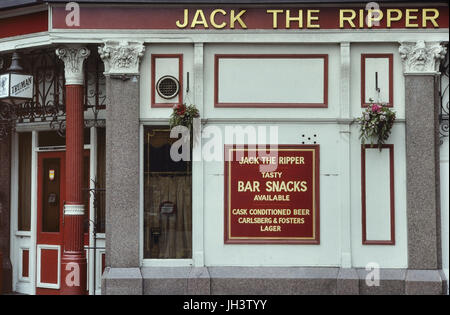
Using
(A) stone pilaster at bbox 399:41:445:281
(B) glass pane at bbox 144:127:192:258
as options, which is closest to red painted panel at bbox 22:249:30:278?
(B) glass pane at bbox 144:127:192:258

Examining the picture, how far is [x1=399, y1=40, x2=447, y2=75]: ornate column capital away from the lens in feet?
36.8

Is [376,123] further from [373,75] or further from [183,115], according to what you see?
[183,115]

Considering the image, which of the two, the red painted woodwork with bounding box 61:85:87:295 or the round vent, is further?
the red painted woodwork with bounding box 61:85:87:295

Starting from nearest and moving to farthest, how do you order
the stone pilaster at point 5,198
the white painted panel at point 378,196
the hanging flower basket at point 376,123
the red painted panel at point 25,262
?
the hanging flower basket at point 376,123, the white painted panel at point 378,196, the red painted panel at point 25,262, the stone pilaster at point 5,198

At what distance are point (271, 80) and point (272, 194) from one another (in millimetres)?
1744

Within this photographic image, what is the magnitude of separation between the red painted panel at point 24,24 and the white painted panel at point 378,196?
5.45 metres

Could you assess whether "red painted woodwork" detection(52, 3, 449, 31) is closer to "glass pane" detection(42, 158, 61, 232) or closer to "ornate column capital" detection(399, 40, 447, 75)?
"ornate column capital" detection(399, 40, 447, 75)

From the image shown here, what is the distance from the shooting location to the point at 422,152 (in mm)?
11203

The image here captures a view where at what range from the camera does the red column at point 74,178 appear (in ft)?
38.6

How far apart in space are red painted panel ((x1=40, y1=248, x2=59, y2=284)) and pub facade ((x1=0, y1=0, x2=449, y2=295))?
6.83 ft

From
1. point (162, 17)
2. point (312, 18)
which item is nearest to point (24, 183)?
point (162, 17)

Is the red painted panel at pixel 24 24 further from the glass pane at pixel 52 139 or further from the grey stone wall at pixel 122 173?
the glass pane at pixel 52 139

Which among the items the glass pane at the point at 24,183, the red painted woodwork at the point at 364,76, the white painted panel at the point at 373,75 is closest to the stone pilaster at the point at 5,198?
the glass pane at the point at 24,183

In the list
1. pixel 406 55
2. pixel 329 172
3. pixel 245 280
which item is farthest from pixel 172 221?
pixel 406 55
